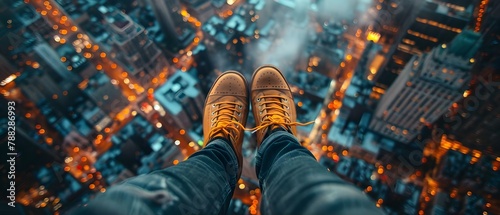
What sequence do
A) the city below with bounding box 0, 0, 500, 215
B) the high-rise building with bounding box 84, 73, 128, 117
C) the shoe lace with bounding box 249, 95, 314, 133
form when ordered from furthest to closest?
the high-rise building with bounding box 84, 73, 128, 117 < the city below with bounding box 0, 0, 500, 215 < the shoe lace with bounding box 249, 95, 314, 133

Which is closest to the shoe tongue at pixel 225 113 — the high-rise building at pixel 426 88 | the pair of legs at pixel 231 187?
the pair of legs at pixel 231 187

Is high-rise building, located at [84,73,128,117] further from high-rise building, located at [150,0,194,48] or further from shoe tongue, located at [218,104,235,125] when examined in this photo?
shoe tongue, located at [218,104,235,125]

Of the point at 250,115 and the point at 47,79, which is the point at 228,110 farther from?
the point at 47,79

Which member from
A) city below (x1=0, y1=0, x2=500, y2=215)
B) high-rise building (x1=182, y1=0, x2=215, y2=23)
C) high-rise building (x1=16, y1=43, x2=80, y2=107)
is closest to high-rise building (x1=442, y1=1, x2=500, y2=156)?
city below (x1=0, y1=0, x2=500, y2=215)

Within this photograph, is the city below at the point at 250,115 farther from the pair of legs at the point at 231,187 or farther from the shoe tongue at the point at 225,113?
the pair of legs at the point at 231,187

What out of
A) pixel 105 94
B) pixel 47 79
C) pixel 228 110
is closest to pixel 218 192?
A: pixel 228 110

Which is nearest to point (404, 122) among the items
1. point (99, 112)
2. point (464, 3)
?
point (464, 3)
